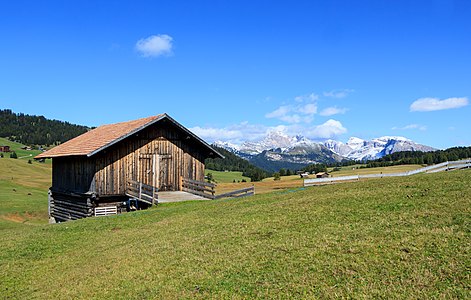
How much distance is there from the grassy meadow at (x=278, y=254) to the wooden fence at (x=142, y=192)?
826 centimetres

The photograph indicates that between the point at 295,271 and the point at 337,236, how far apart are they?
2634 mm

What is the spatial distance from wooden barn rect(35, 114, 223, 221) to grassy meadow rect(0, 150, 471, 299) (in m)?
10.9

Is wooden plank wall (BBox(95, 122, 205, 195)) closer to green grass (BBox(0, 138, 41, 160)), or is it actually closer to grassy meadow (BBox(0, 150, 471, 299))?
grassy meadow (BBox(0, 150, 471, 299))

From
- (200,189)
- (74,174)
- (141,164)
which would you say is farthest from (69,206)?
(200,189)

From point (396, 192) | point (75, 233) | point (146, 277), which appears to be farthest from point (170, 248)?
point (396, 192)

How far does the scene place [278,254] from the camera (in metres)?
11.8

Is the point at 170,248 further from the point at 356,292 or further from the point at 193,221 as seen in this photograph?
the point at 356,292

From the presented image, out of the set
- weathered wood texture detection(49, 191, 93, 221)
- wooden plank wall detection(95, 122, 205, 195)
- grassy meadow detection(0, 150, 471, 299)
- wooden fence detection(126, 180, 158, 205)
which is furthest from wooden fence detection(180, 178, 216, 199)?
grassy meadow detection(0, 150, 471, 299)

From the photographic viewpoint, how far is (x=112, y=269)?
13.2 metres

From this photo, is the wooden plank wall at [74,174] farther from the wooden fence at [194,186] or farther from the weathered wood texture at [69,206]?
the wooden fence at [194,186]

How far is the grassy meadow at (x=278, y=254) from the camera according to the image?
31.1ft

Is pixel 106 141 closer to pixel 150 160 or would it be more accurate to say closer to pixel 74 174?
pixel 150 160

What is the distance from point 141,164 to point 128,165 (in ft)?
3.49

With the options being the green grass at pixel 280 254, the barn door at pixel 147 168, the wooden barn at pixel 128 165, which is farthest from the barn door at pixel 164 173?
the green grass at pixel 280 254
